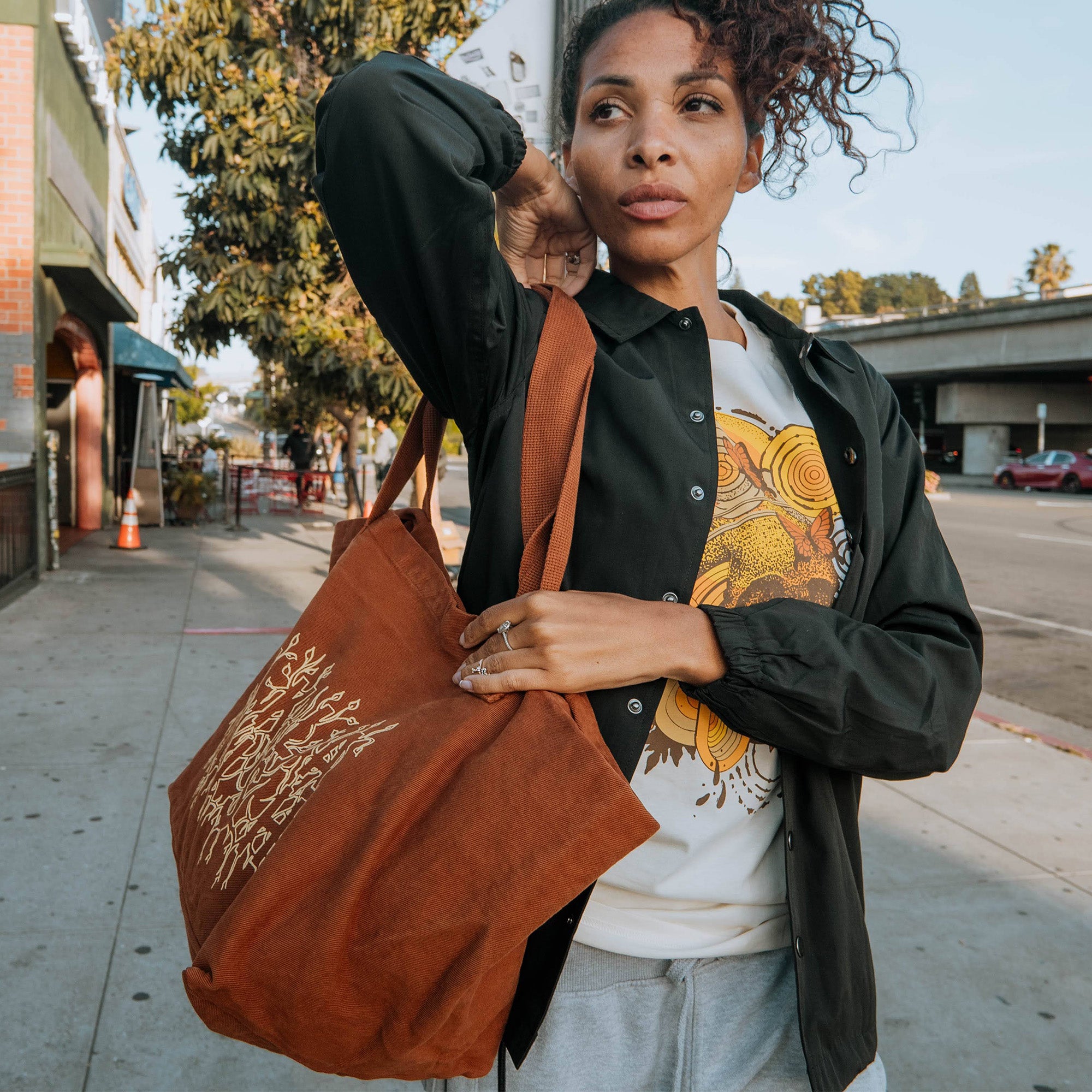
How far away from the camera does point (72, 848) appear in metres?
3.77

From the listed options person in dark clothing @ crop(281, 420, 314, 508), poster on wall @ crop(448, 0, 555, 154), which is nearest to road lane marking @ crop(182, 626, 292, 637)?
poster on wall @ crop(448, 0, 555, 154)

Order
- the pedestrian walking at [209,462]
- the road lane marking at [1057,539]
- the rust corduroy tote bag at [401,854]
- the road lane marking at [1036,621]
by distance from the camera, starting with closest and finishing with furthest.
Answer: the rust corduroy tote bag at [401,854] < the road lane marking at [1036,621] < the road lane marking at [1057,539] < the pedestrian walking at [209,462]

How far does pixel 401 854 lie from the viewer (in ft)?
3.45

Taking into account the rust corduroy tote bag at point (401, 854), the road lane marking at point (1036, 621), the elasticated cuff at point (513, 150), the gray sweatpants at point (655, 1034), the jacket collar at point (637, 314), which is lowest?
the road lane marking at point (1036, 621)

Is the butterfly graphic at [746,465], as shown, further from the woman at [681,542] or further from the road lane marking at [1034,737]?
the road lane marking at [1034,737]

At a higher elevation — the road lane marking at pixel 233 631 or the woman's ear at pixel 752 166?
the woman's ear at pixel 752 166

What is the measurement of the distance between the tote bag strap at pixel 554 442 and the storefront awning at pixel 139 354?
1529 centimetres

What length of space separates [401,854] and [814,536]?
70 centimetres

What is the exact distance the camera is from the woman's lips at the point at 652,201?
139cm

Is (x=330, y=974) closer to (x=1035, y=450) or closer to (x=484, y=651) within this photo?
(x=484, y=651)

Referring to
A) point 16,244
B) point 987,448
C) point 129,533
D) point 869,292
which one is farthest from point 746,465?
point 869,292

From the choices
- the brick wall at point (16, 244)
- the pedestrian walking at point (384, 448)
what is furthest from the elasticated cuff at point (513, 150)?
the pedestrian walking at point (384, 448)

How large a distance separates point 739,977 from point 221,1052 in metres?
1.86

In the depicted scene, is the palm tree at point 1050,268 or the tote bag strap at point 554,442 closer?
the tote bag strap at point 554,442
